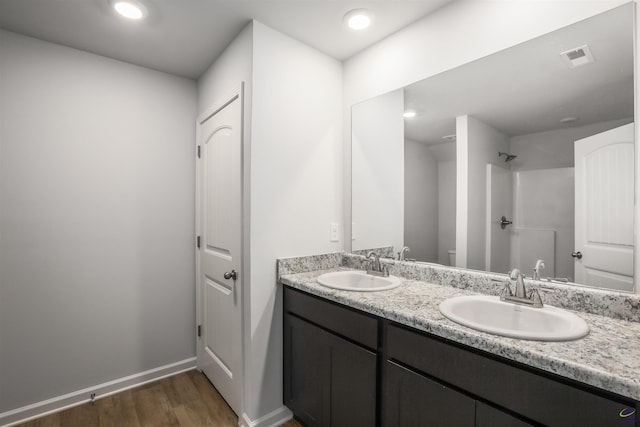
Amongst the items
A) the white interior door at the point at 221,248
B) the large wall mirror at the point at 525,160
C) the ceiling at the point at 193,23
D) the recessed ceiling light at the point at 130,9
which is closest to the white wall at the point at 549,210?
the large wall mirror at the point at 525,160

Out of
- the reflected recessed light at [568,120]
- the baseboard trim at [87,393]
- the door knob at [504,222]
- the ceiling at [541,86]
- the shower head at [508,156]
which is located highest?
the ceiling at [541,86]

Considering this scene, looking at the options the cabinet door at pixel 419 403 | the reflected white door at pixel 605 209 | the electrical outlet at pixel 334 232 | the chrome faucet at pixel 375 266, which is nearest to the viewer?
the cabinet door at pixel 419 403

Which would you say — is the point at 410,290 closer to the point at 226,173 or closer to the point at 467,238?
the point at 467,238

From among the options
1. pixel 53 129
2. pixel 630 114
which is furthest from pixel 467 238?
pixel 53 129

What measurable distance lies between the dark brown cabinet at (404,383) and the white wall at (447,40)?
32.9 inches

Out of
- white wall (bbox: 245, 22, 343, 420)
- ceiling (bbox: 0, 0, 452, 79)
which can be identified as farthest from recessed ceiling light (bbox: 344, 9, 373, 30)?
white wall (bbox: 245, 22, 343, 420)

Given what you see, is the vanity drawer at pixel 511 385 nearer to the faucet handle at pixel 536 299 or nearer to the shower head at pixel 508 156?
the faucet handle at pixel 536 299

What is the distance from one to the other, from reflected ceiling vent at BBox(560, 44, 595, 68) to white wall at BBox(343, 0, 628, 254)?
11cm

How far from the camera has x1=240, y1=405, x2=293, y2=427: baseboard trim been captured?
5.59ft

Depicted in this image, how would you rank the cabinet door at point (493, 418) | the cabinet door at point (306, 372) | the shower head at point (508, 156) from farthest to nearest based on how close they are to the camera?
the cabinet door at point (306, 372) < the shower head at point (508, 156) < the cabinet door at point (493, 418)

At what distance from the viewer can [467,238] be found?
5.17ft

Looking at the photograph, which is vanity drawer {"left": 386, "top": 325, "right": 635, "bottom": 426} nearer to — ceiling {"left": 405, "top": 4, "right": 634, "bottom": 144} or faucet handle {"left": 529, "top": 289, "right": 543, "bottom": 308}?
faucet handle {"left": 529, "top": 289, "right": 543, "bottom": 308}

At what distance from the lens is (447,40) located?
1.57 metres

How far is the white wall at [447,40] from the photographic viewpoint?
1252mm
